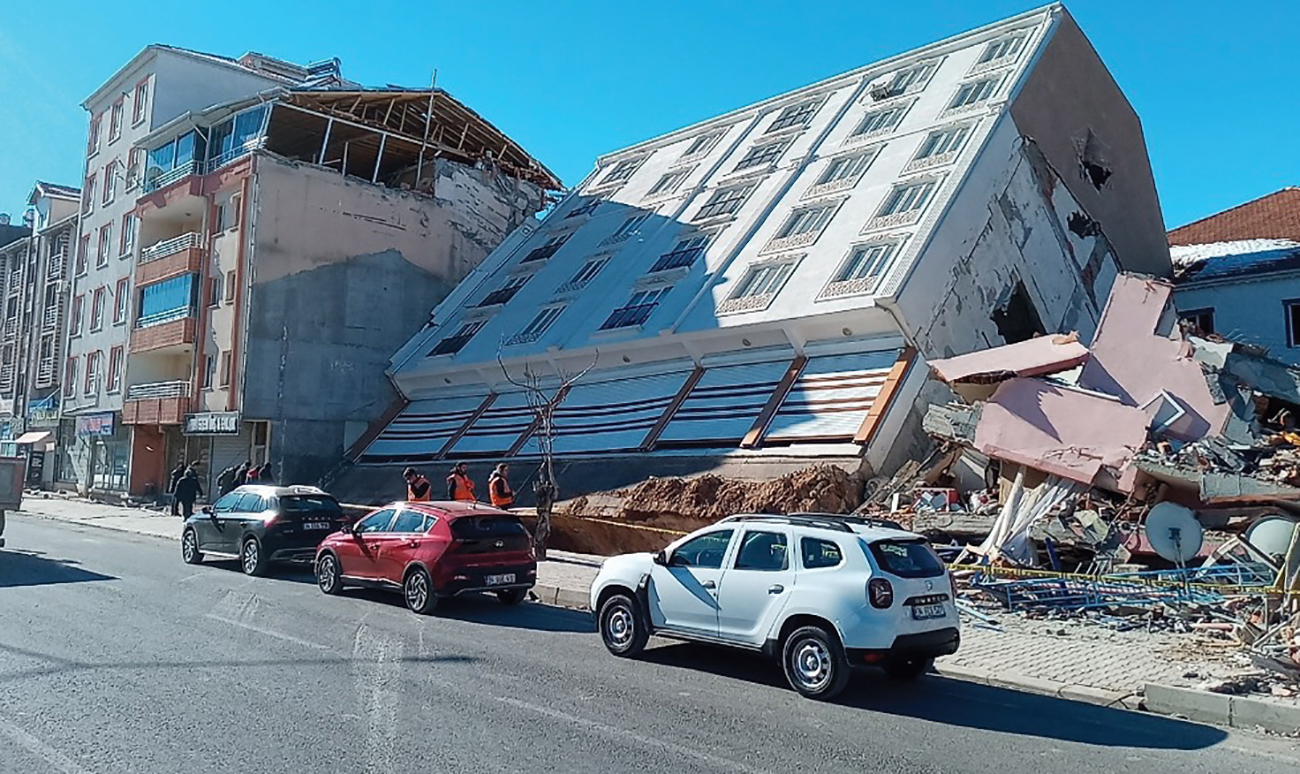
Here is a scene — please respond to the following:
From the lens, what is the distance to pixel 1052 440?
600 inches

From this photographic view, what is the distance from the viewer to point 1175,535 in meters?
11.7

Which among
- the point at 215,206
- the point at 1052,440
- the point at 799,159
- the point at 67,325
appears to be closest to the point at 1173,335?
the point at 1052,440

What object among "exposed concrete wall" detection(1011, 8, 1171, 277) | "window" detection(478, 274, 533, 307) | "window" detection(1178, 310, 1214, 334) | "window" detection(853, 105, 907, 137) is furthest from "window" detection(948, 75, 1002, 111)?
"window" detection(478, 274, 533, 307)

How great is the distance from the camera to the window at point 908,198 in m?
23.5

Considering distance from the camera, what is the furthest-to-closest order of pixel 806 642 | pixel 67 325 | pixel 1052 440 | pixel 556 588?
pixel 67 325 → pixel 1052 440 → pixel 556 588 → pixel 806 642

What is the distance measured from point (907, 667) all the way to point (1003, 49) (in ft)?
81.1

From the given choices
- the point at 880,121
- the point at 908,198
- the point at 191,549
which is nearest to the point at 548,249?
the point at 880,121

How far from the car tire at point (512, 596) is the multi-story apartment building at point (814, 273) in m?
7.86

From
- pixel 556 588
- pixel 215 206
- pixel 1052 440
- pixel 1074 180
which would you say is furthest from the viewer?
pixel 215 206

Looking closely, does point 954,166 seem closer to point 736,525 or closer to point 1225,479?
point 1225,479

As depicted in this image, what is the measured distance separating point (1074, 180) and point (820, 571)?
23.4m

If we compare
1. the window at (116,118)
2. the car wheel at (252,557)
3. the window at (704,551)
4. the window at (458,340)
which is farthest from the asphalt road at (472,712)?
the window at (116,118)

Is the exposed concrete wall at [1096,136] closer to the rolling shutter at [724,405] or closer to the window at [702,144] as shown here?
the rolling shutter at [724,405]

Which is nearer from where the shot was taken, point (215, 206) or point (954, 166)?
point (954, 166)
